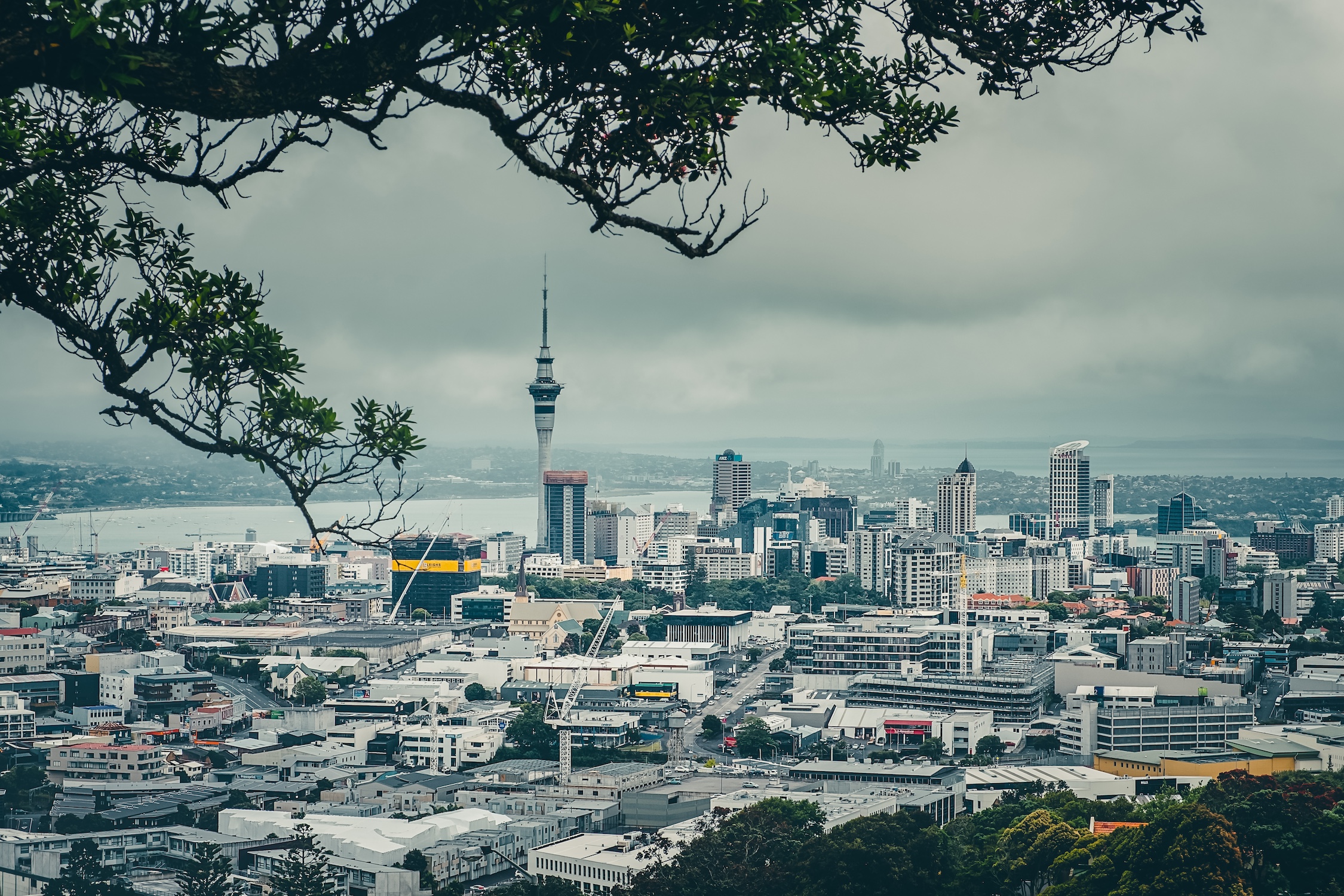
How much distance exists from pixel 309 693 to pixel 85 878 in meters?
14.6

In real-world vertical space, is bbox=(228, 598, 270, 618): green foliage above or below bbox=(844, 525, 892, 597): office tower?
below

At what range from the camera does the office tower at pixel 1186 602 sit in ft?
138

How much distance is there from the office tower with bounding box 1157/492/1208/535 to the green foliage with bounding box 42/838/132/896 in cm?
5702

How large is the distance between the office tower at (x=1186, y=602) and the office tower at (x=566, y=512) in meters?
25.9

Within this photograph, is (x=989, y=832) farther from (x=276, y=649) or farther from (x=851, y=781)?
(x=276, y=649)

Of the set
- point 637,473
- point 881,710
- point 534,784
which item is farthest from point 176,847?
point 637,473

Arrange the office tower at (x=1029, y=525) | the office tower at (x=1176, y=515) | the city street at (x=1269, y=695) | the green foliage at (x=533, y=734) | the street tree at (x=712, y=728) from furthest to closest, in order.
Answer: the office tower at (x=1176, y=515) < the office tower at (x=1029, y=525) < the city street at (x=1269, y=695) < the street tree at (x=712, y=728) < the green foliage at (x=533, y=734)

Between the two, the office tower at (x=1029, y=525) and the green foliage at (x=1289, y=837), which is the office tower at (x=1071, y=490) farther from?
the green foliage at (x=1289, y=837)

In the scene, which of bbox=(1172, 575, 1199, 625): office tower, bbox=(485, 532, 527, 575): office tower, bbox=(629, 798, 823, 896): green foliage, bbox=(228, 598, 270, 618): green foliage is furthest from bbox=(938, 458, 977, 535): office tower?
bbox=(629, 798, 823, 896): green foliage

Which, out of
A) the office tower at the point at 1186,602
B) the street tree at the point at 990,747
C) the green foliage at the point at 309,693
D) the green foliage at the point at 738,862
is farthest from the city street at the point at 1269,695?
the green foliage at the point at 309,693

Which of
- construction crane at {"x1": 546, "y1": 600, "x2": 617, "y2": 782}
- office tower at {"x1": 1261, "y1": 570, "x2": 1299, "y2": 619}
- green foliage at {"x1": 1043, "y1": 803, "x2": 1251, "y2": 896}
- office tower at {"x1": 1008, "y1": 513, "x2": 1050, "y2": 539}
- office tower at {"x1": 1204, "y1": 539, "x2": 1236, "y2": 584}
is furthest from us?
office tower at {"x1": 1008, "y1": 513, "x2": 1050, "y2": 539}

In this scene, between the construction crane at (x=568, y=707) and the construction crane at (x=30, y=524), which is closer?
the construction crane at (x=568, y=707)

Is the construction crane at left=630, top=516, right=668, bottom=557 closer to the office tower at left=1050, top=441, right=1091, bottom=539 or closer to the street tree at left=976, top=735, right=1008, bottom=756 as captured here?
the office tower at left=1050, top=441, right=1091, bottom=539

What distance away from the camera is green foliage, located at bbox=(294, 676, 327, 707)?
30666 millimetres
